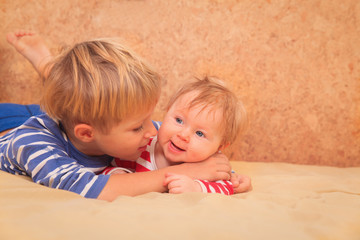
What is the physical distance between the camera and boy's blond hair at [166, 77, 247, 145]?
49.7 inches

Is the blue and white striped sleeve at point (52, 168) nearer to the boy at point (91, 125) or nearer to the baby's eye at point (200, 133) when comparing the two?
the boy at point (91, 125)

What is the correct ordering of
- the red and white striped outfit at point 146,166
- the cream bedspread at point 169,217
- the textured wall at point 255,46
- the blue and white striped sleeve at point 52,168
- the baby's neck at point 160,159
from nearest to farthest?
the cream bedspread at point 169,217 → the blue and white striped sleeve at point 52,168 → the red and white striped outfit at point 146,166 → the baby's neck at point 160,159 → the textured wall at point 255,46

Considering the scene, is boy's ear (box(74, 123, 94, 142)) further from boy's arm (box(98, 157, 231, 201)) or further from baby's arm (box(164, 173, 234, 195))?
baby's arm (box(164, 173, 234, 195))

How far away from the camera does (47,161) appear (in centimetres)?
104

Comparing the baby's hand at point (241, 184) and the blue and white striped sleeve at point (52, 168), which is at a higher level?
the blue and white striped sleeve at point (52, 168)

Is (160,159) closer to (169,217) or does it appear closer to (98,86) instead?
(98,86)

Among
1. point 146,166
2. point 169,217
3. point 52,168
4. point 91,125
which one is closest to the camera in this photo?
point 169,217

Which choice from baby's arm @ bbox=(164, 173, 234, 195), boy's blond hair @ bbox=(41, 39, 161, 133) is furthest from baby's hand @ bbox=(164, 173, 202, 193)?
boy's blond hair @ bbox=(41, 39, 161, 133)

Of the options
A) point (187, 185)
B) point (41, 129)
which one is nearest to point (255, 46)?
point (187, 185)

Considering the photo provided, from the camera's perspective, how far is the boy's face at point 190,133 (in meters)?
1.24

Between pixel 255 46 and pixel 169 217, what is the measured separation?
150 cm

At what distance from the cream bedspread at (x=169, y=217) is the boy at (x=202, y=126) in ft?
0.86

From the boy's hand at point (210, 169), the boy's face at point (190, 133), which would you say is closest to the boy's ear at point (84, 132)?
the boy's face at point (190, 133)

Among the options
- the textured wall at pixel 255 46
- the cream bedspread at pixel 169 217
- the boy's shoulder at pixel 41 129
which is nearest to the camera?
the cream bedspread at pixel 169 217
